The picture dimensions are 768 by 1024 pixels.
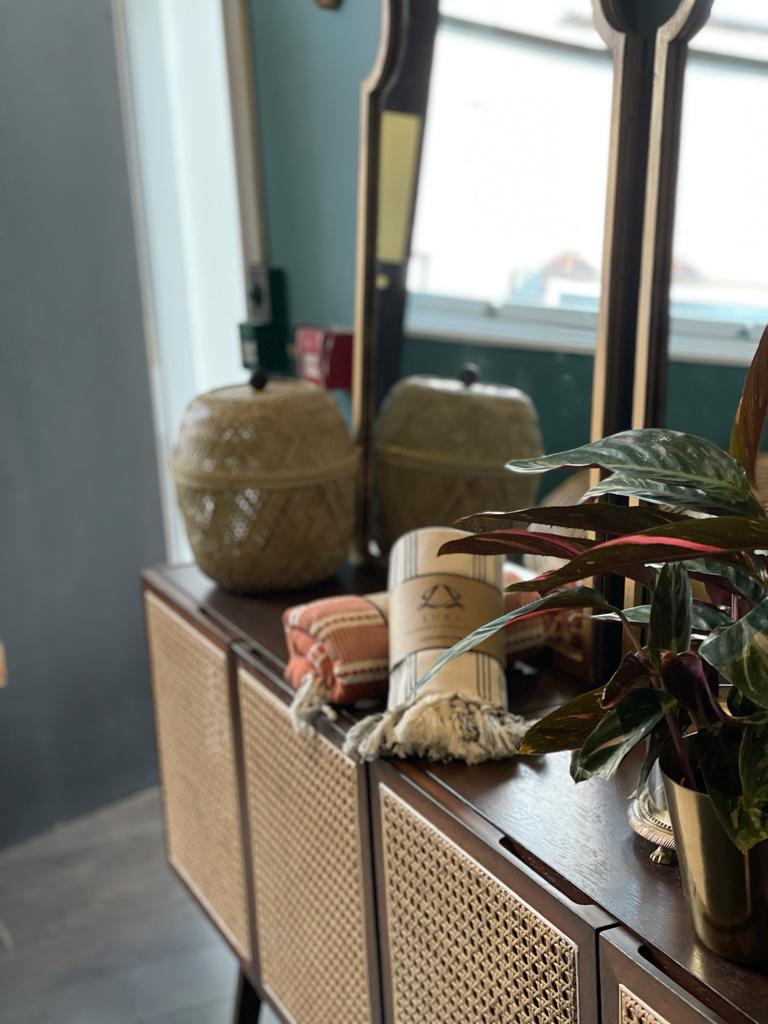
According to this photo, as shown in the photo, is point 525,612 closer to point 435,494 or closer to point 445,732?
point 445,732

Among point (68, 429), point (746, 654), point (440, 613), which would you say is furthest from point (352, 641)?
point (68, 429)

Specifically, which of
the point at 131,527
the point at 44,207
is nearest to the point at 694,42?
the point at 44,207

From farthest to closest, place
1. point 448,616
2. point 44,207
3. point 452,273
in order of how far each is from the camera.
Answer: point 44,207, point 452,273, point 448,616

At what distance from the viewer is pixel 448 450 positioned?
5.59ft

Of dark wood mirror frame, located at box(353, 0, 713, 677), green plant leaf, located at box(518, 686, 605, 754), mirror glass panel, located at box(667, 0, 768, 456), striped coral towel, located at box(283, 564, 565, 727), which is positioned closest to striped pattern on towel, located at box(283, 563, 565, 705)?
striped coral towel, located at box(283, 564, 565, 727)

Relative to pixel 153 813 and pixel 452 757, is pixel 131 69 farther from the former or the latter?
pixel 452 757

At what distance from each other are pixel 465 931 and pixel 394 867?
0.50 feet

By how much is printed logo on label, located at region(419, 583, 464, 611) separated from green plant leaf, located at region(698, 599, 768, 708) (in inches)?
23.4

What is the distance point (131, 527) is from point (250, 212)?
101 cm

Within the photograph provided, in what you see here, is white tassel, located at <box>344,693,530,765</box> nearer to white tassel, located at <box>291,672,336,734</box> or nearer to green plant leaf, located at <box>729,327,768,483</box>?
white tassel, located at <box>291,672,336,734</box>

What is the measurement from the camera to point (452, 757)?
3.95 feet

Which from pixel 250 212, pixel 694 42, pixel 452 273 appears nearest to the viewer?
pixel 694 42

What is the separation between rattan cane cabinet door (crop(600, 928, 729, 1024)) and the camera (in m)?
→ 0.82

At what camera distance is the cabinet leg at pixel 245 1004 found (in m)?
1.98
